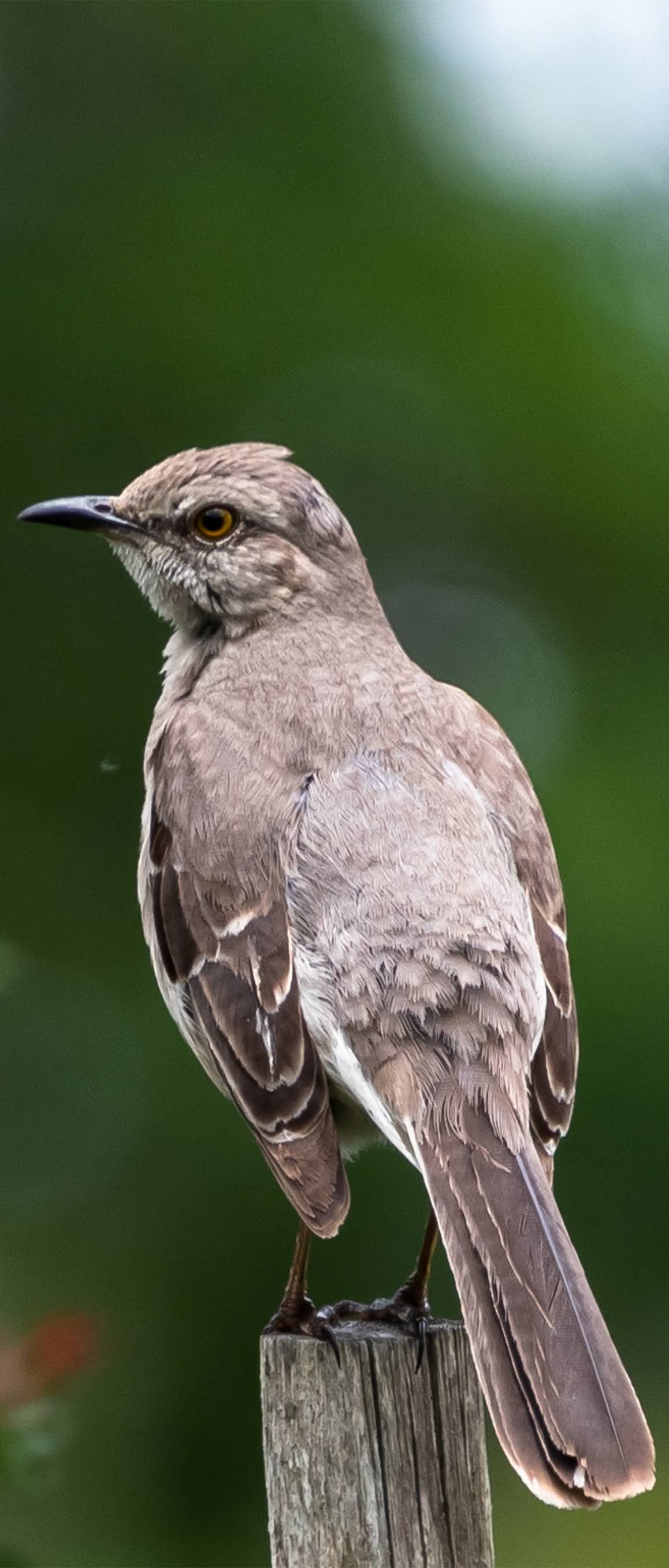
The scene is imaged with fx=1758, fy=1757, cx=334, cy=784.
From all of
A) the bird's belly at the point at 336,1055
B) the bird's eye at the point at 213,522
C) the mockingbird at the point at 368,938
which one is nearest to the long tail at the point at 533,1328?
the mockingbird at the point at 368,938

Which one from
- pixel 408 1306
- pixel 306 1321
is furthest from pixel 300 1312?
pixel 408 1306

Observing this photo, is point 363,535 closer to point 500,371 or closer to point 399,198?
point 500,371

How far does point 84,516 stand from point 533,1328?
2.56 meters

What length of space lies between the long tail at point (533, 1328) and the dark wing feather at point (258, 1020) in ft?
0.80

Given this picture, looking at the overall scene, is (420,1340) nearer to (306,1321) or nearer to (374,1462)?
(374,1462)

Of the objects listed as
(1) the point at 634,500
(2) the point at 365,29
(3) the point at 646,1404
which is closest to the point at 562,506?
(1) the point at 634,500

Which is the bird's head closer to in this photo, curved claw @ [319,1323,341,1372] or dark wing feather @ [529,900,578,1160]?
dark wing feather @ [529,900,578,1160]

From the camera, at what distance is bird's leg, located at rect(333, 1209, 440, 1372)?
3410 mm

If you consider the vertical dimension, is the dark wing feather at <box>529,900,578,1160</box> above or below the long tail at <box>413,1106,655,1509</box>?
above

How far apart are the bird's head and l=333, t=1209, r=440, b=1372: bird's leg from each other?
5.24 feet

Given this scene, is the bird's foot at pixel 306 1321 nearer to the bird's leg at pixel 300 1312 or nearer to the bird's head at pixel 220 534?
the bird's leg at pixel 300 1312

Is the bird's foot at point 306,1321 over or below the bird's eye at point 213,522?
below

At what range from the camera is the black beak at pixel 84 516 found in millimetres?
4559

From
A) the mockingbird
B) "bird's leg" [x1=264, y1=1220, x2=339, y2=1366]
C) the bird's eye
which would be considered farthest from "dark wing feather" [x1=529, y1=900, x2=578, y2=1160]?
the bird's eye
